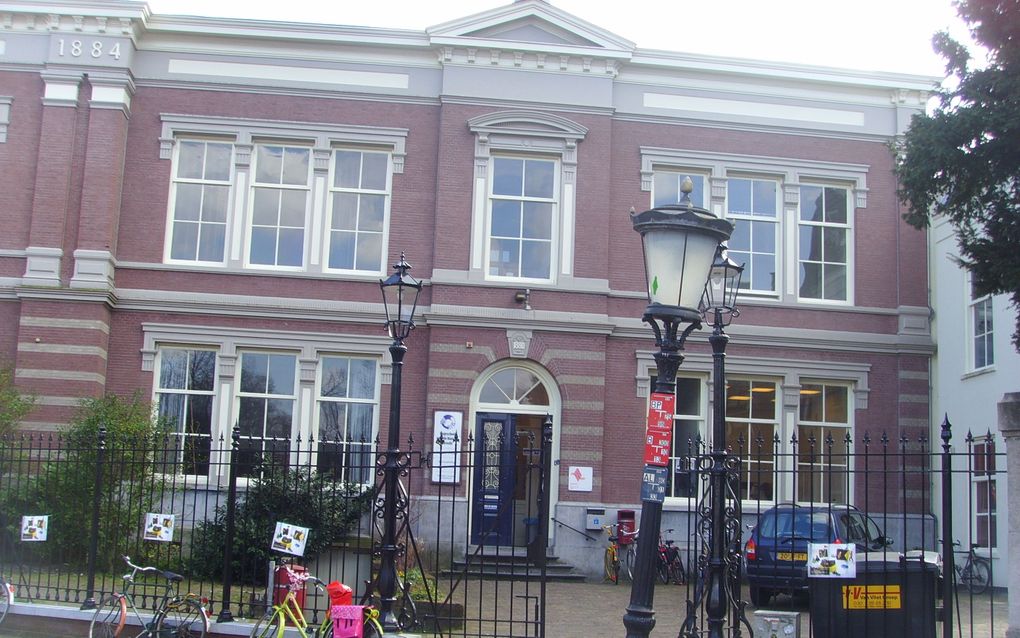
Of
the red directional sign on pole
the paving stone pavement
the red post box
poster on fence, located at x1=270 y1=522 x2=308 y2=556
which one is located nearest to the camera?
the red directional sign on pole

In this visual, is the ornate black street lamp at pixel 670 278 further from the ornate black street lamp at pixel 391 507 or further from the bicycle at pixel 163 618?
the bicycle at pixel 163 618

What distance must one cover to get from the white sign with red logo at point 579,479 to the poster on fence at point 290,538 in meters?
10.2

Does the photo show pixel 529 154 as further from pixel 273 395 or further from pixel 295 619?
pixel 295 619

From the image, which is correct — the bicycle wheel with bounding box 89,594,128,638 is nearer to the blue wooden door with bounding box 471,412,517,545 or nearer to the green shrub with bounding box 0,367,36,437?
the green shrub with bounding box 0,367,36,437

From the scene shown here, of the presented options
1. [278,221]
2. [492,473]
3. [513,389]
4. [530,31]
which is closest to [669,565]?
[492,473]

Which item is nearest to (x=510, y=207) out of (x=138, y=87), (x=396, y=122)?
(x=396, y=122)

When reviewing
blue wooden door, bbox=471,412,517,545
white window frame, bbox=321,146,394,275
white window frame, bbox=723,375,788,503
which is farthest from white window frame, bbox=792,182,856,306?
white window frame, bbox=321,146,394,275

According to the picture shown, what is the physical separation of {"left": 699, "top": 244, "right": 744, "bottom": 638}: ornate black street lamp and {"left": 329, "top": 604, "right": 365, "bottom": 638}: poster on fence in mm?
3291

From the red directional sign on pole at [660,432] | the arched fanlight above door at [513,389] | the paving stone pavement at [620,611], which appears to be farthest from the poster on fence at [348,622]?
the arched fanlight above door at [513,389]

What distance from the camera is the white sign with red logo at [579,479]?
20.9 metres

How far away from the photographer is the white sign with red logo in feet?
68.6

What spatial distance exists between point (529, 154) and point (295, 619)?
42.4 ft

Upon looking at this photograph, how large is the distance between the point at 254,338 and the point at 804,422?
36.6 ft

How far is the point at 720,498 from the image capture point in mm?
9625
